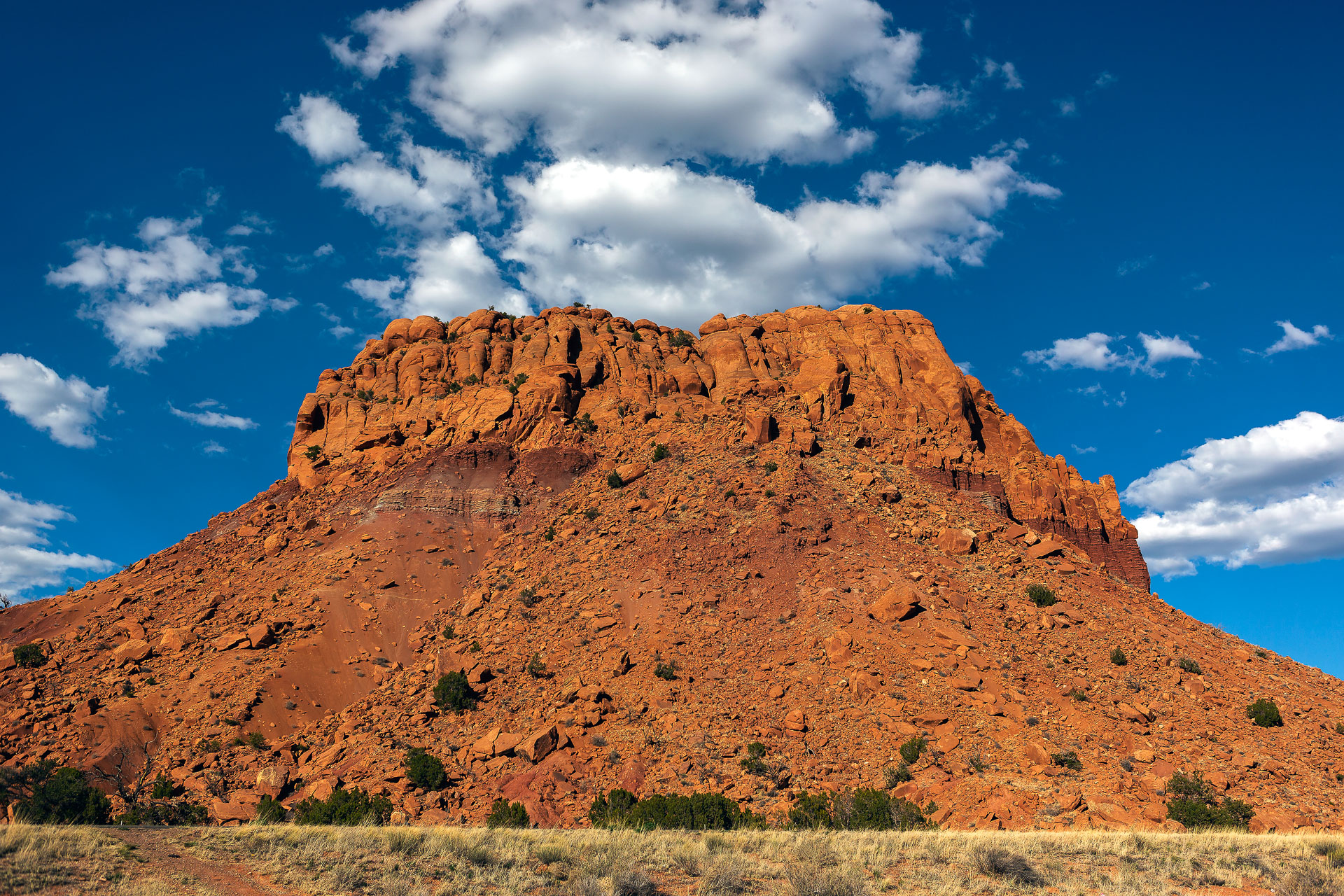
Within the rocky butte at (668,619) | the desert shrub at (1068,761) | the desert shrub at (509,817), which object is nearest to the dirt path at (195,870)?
the desert shrub at (509,817)

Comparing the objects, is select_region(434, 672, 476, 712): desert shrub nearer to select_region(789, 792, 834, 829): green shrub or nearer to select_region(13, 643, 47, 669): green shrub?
select_region(789, 792, 834, 829): green shrub

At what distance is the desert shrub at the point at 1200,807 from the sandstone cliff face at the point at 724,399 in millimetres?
26088

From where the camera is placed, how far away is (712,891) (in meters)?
17.3

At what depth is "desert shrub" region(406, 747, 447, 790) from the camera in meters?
32.6

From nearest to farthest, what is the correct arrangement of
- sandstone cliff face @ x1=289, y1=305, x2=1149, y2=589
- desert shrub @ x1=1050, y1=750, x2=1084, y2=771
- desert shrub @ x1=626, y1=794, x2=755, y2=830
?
desert shrub @ x1=626, y1=794, x2=755, y2=830
desert shrub @ x1=1050, y1=750, x2=1084, y2=771
sandstone cliff face @ x1=289, y1=305, x2=1149, y2=589

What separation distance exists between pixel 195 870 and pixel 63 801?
18579 millimetres

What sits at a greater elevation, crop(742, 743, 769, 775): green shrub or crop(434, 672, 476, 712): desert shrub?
crop(434, 672, 476, 712): desert shrub

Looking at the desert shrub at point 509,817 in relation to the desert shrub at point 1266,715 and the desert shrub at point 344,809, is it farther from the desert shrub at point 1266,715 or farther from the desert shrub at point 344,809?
the desert shrub at point 1266,715

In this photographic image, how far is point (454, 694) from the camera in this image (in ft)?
125

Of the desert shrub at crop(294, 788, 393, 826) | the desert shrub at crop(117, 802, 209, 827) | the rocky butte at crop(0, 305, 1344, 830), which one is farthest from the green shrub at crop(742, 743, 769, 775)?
the desert shrub at crop(117, 802, 209, 827)

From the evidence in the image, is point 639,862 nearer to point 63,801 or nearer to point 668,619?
point 668,619

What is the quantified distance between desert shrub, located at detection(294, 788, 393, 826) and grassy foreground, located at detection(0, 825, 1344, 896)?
A: 25.1 ft

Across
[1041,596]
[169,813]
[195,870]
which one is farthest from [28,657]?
[1041,596]

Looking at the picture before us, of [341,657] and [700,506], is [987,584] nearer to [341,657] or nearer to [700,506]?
[700,506]
